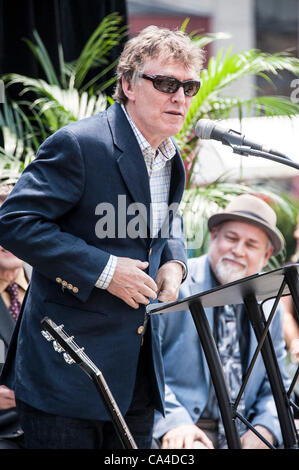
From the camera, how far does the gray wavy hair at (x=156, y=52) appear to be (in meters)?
2.08

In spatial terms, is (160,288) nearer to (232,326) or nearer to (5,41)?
(232,326)

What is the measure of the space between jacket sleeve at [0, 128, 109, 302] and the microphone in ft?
1.19

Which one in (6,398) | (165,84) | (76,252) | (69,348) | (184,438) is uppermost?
(165,84)

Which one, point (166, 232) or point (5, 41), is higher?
point (5, 41)

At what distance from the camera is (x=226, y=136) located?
6.48 ft

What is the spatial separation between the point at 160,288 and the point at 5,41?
2.49 m

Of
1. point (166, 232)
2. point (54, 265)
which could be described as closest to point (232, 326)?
point (166, 232)

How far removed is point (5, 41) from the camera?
404 cm

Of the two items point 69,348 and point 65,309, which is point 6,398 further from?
point 69,348

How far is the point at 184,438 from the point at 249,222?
108 cm

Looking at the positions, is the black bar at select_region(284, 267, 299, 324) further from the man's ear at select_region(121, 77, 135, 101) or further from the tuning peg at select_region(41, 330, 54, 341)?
the man's ear at select_region(121, 77, 135, 101)
